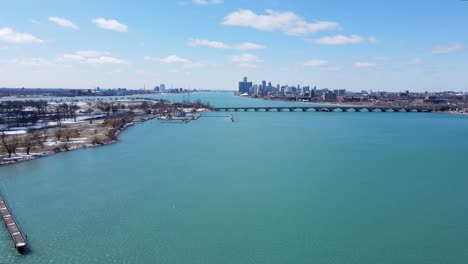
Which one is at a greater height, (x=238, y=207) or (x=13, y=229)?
(x=13, y=229)

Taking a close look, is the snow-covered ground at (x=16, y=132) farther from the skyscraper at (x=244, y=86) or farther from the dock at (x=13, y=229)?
the skyscraper at (x=244, y=86)

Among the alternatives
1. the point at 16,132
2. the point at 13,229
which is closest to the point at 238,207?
the point at 13,229

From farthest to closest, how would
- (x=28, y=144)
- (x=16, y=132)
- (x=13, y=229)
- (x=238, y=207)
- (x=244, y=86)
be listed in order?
(x=244, y=86) → (x=16, y=132) → (x=28, y=144) → (x=238, y=207) → (x=13, y=229)

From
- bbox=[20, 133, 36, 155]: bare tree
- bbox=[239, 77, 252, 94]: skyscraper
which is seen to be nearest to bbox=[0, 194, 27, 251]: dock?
bbox=[20, 133, 36, 155]: bare tree

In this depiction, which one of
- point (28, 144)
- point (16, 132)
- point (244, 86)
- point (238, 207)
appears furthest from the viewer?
point (244, 86)

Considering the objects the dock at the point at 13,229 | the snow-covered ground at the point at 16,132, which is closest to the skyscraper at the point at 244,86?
the snow-covered ground at the point at 16,132

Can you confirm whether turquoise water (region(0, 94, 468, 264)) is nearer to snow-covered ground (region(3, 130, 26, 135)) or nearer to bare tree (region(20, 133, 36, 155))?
bare tree (region(20, 133, 36, 155))

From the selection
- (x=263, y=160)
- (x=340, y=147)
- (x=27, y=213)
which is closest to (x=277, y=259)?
(x=27, y=213)

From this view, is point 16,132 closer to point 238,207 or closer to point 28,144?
point 28,144

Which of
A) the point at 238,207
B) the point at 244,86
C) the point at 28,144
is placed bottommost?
the point at 238,207
